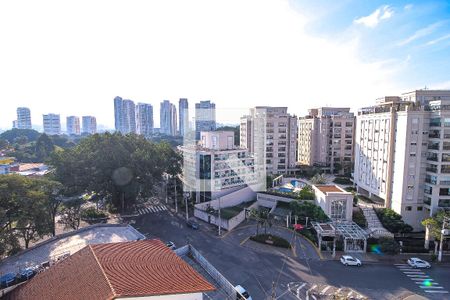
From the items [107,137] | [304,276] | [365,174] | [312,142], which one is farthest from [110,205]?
[312,142]

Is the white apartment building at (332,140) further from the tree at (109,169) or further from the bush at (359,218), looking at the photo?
the tree at (109,169)

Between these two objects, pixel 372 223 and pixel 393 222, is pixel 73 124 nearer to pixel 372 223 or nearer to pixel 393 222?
pixel 372 223

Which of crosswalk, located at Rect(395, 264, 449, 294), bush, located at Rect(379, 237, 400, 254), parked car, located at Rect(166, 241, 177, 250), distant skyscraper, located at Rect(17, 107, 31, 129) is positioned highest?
distant skyscraper, located at Rect(17, 107, 31, 129)

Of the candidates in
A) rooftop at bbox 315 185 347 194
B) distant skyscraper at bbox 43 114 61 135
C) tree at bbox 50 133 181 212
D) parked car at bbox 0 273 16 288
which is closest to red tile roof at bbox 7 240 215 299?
parked car at bbox 0 273 16 288

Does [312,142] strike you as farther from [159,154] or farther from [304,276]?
[304,276]

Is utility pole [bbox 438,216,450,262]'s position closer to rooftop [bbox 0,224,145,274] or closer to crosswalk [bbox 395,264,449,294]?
crosswalk [bbox 395,264,449,294]

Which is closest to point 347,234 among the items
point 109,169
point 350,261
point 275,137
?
point 350,261
